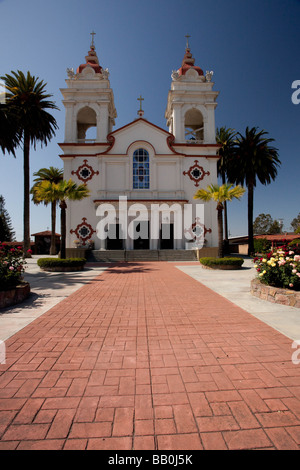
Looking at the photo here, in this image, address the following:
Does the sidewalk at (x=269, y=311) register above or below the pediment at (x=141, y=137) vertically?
below

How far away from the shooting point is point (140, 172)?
2575 centimetres

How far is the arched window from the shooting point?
25594 millimetres

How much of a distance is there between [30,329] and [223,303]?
4797 mm

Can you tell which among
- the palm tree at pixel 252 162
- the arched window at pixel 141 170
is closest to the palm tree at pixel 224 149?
the palm tree at pixel 252 162

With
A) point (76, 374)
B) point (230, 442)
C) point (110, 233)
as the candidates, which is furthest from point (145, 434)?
point (110, 233)

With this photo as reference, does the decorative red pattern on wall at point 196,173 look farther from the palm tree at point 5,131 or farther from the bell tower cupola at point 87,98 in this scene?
the palm tree at point 5,131

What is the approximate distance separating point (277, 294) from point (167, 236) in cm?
1895

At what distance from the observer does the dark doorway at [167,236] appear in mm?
25031

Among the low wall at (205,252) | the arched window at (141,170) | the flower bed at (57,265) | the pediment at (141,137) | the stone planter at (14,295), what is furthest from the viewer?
the pediment at (141,137)

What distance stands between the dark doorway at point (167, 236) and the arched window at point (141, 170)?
5.03 metres

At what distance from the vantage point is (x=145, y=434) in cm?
206

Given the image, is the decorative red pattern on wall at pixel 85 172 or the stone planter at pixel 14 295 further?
the decorative red pattern on wall at pixel 85 172

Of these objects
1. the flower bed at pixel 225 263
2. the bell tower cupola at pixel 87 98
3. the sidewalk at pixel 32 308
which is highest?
the bell tower cupola at pixel 87 98

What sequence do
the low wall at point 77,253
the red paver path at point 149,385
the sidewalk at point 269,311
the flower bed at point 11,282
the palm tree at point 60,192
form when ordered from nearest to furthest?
the red paver path at point 149,385
the sidewalk at point 269,311
the flower bed at point 11,282
the palm tree at point 60,192
the low wall at point 77,253
